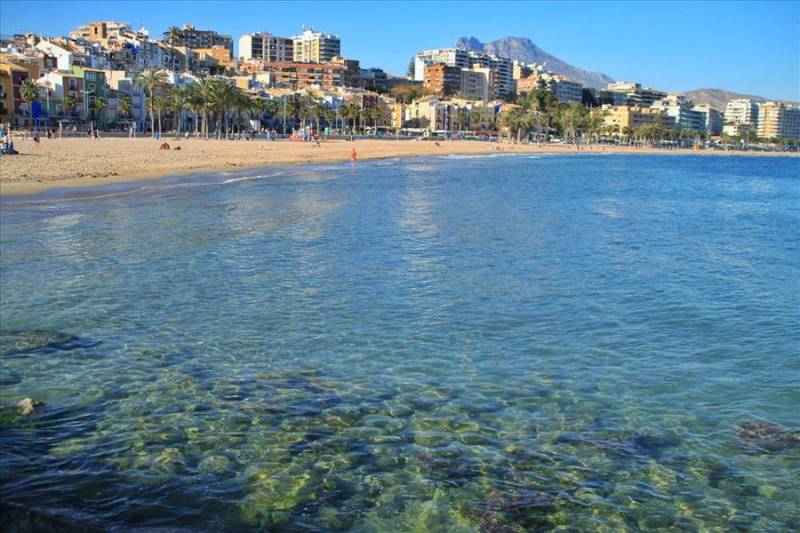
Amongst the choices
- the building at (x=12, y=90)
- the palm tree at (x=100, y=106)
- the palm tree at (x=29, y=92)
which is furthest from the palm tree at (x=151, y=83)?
the building at (x=12, y=90)

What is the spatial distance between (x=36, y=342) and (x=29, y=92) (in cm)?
8197

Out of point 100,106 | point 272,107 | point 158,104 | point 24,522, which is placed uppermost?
point 272,107

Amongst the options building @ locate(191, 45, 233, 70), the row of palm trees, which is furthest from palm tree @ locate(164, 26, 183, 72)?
the row of palm trees

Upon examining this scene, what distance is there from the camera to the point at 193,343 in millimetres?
10141

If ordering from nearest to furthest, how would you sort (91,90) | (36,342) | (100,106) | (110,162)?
(36,342)
(110,162)
(100,106)
(91,90)

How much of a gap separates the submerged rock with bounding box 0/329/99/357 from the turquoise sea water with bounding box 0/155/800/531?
0.06 meters

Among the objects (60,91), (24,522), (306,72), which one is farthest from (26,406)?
(306,72)

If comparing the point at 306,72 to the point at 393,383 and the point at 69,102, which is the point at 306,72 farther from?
the point at 393,383

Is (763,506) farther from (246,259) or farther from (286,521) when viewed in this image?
(246,259)

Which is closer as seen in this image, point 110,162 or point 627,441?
point 627,441

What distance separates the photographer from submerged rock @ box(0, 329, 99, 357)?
373 inches

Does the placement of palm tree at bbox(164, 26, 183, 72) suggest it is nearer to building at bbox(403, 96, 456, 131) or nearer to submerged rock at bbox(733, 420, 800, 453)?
building at bbox(403, 96, 456, 131)

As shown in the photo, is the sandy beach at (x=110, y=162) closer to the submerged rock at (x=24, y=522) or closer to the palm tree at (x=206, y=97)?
the palm tree at (x=206, y=97)

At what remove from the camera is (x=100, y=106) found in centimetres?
9144
